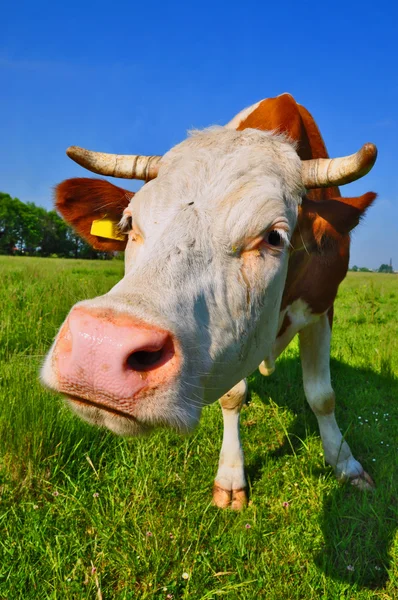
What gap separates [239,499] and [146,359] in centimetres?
209

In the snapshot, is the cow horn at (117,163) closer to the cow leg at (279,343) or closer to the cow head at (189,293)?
the cow head at (189,293)

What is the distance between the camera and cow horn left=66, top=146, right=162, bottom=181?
9.44 feet

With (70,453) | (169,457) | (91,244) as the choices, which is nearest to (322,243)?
(91,244)

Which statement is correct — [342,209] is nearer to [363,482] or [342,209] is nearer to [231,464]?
[231,464]

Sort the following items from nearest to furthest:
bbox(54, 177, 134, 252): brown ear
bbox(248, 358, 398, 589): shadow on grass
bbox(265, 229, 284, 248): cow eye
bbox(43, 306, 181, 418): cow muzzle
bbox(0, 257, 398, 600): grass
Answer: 1. bbox(43, 306, 181, 418): cow muzzle
2. bbox(265, 229, 284, 248): cow eye
3. bbox(0, 257, 398, 600): grass
4. bbox(248, 358, 398, 589): shadow on grass
5. bbox(54, 177, 134, 252): brown ear

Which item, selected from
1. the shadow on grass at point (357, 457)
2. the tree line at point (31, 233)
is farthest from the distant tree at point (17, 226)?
the shadow on grass at point (357, 457)

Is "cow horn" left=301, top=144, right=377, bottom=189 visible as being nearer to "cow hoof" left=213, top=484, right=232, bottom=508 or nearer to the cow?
the cow

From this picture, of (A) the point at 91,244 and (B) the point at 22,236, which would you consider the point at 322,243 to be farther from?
(B) the point at 22,236

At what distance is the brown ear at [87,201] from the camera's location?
3051 mm

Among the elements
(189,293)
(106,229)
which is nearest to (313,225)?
(189,293)

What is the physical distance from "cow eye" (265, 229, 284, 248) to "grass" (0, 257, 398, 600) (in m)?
1.69

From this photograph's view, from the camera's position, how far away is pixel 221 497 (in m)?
3.24

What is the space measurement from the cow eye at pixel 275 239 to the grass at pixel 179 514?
1693mm

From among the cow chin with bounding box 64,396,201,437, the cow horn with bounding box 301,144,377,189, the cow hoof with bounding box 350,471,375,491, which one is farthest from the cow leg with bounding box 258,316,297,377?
the cow chin with bounding box 64,396,201,437
